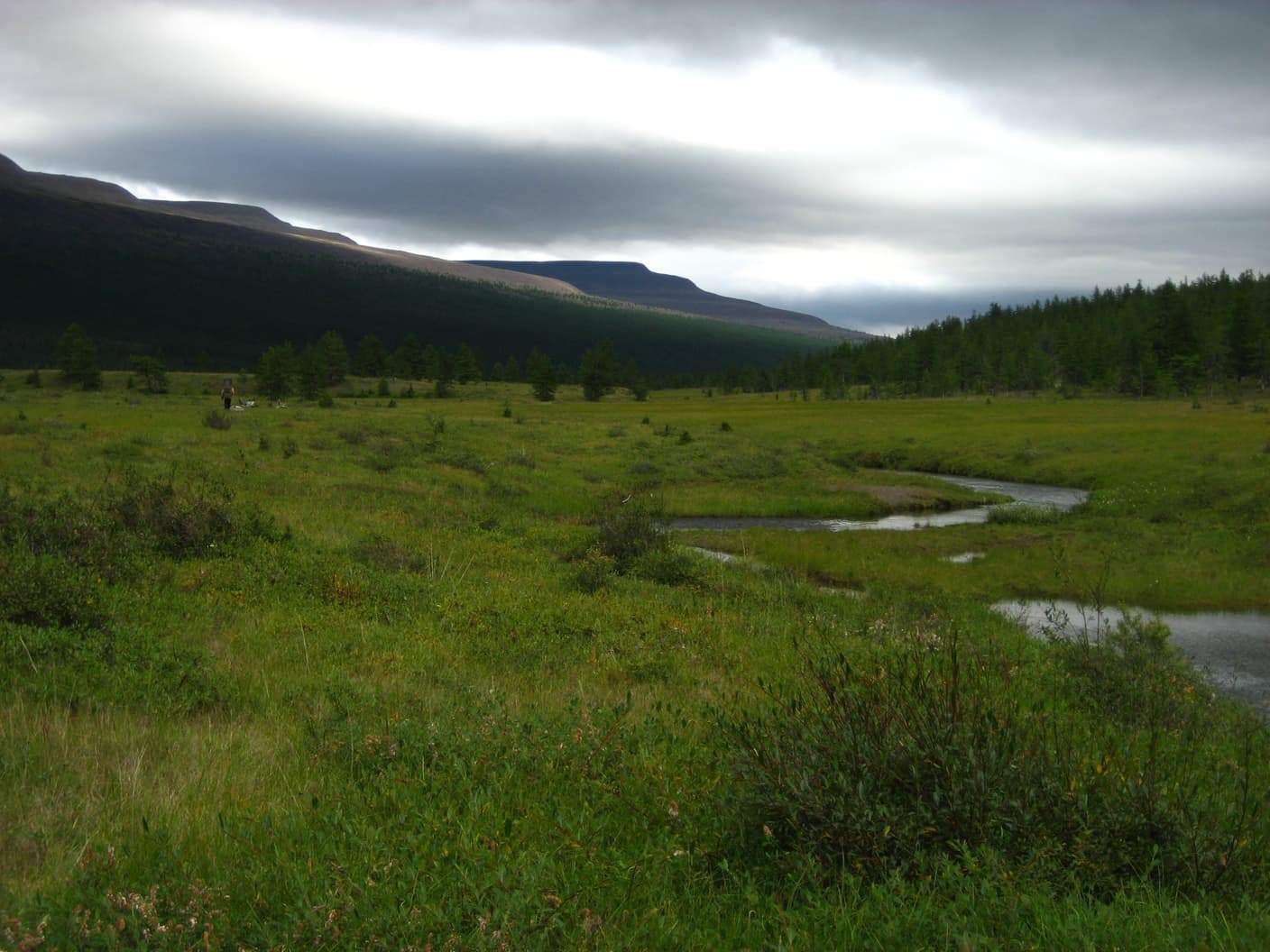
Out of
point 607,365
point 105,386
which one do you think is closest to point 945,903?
point 105,386

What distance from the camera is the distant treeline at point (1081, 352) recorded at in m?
102

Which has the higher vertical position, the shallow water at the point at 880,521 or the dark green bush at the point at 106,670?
the dark green bush at the point at 106,670

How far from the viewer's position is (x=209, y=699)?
7.10 meters

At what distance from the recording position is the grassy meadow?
3.89 metres

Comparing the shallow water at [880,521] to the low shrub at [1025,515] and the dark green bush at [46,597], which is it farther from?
the dark green bush at [46,597]

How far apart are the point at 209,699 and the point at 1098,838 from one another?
6.53 meters

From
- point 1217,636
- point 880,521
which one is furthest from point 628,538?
point 880,521

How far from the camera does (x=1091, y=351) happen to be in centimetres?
11738

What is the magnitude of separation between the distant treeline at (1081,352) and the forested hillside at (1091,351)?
157 mm

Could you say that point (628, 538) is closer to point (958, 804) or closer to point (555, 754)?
point (555, 754)

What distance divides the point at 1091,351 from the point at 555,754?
130 metres

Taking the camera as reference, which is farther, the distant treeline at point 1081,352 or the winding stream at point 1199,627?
the distant treeline at point 1081,352

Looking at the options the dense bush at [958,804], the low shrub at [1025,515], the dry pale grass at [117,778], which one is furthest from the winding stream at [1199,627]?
the dry pale grass at [117,778]

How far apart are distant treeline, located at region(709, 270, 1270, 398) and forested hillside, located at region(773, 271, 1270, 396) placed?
0.52 feet
